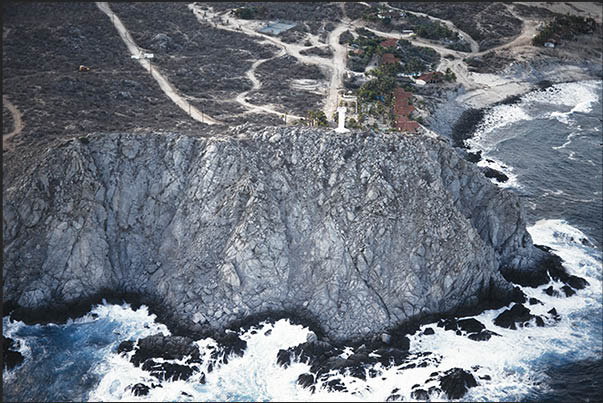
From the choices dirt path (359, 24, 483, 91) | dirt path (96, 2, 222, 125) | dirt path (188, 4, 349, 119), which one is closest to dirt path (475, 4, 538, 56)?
dirt path (359, 24, 483, 91)

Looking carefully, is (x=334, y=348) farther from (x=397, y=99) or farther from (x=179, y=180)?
(x=397, y=99)

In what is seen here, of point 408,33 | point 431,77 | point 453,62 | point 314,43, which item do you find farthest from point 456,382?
point 408,33

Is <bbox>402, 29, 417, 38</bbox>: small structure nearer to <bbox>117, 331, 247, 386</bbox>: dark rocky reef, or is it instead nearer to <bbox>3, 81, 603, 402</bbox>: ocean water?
<bbox>3, 81, 603, 402</bbox>: ocean water

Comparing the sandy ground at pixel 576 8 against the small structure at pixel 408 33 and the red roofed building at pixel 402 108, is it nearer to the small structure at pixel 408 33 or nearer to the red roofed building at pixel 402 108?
the small structure at pixel 408 33

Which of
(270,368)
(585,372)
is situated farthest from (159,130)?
(585,372)

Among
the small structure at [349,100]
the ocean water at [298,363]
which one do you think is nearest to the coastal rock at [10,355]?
the ocean water at [298,363]

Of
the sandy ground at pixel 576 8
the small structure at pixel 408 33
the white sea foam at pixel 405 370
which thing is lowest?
the white sea foam at pixel 405 370
